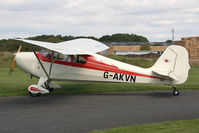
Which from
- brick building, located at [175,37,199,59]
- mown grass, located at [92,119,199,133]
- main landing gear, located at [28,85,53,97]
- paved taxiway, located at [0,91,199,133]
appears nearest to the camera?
mown grass, located at [92,119,199,133]

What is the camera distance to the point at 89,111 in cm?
969

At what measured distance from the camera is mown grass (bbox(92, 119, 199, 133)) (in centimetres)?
690

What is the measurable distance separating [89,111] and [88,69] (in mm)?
3804

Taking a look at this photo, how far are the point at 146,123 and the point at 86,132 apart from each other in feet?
5.80

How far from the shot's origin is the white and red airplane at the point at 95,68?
12523mm


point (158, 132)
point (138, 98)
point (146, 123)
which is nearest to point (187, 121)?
point (146, 123)

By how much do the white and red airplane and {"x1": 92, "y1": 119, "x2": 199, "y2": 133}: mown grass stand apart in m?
4.99

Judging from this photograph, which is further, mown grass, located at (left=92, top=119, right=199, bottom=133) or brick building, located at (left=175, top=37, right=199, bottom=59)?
brick building, located at (left=175, top=37, right=199, bottom=59)

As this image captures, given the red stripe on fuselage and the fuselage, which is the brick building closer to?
the fuselage

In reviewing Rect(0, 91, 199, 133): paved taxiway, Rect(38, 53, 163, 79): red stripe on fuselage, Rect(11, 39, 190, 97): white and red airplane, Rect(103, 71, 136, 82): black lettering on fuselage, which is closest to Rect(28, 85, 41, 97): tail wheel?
Rect(11, 39, 190, 97): white and red airplane

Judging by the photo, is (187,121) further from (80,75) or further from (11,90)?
(11,90)

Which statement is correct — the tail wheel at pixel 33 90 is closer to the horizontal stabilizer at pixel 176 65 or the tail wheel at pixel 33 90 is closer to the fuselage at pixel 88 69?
the fuselage at pixel 88 69

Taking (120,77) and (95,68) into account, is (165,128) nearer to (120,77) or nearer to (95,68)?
(120,77)

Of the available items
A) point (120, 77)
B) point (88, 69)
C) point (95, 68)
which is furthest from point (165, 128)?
point (88, 69)
